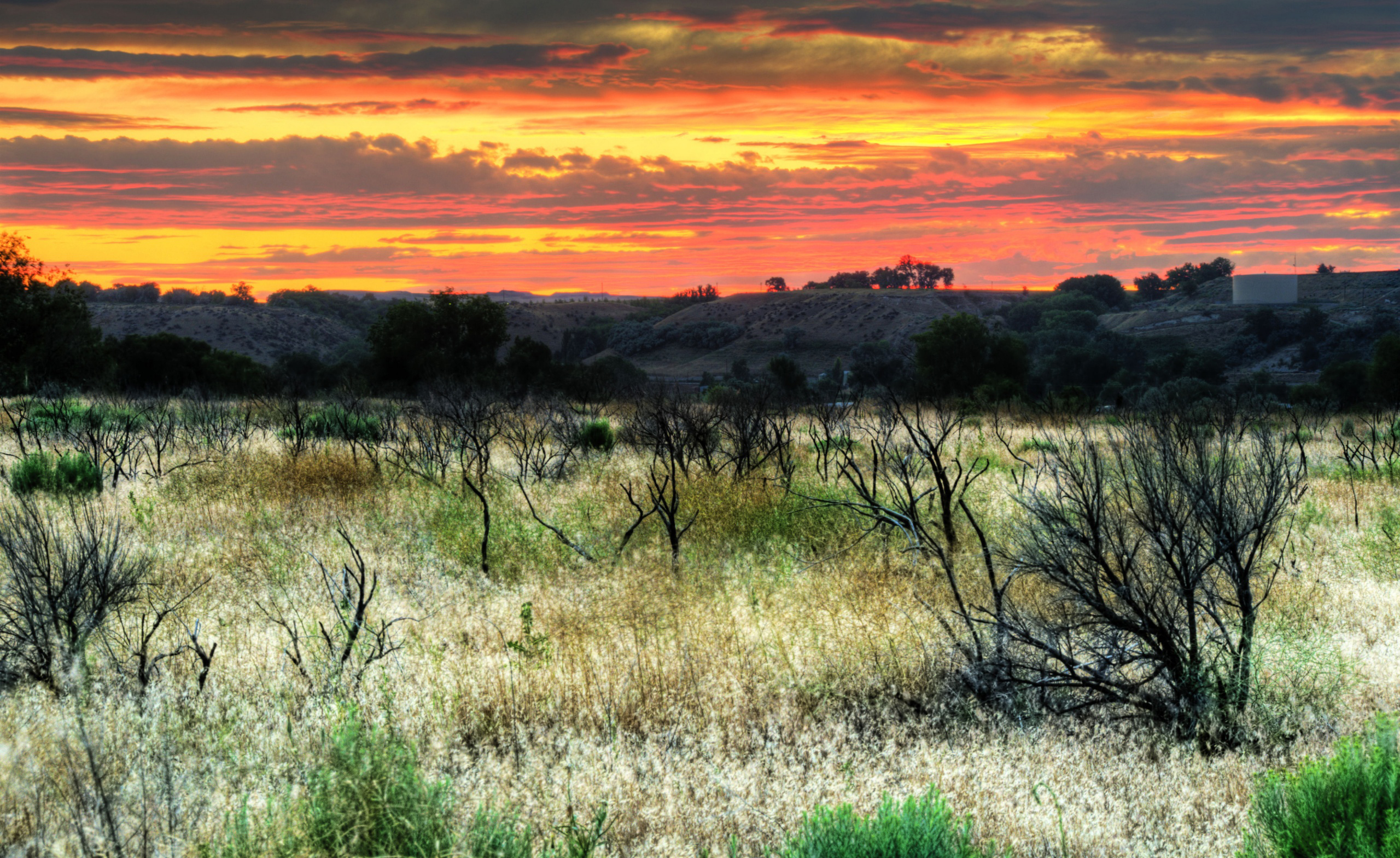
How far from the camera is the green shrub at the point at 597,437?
16953 millimetres

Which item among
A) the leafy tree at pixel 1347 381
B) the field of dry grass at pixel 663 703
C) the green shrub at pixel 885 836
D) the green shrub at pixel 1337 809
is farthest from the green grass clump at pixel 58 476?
the leafy tree at pixel 1347 381

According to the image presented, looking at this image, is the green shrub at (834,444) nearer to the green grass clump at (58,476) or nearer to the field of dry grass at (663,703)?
the field of dry grass at (663,703)

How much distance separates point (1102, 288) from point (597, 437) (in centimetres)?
14135

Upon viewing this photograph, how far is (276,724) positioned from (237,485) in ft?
26.5

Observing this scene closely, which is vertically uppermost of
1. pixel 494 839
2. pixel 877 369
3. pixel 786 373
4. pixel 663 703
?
pixel 877 369

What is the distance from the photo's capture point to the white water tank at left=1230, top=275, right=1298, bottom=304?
109m

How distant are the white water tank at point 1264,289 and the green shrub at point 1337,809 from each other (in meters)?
123

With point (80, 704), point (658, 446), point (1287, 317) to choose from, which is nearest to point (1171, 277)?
point (1287, 317)

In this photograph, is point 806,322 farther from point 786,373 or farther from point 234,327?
point 234,327

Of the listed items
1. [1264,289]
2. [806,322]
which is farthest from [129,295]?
[1264,289]

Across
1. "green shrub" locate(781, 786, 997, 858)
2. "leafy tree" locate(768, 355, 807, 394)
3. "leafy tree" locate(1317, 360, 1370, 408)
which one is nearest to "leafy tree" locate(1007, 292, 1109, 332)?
"leafy tree" locate(768, 355, 807, 394)

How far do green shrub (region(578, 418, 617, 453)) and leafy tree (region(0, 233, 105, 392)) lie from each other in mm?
25611

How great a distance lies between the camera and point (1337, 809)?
3.40 meters

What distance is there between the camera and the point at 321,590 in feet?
25.3
